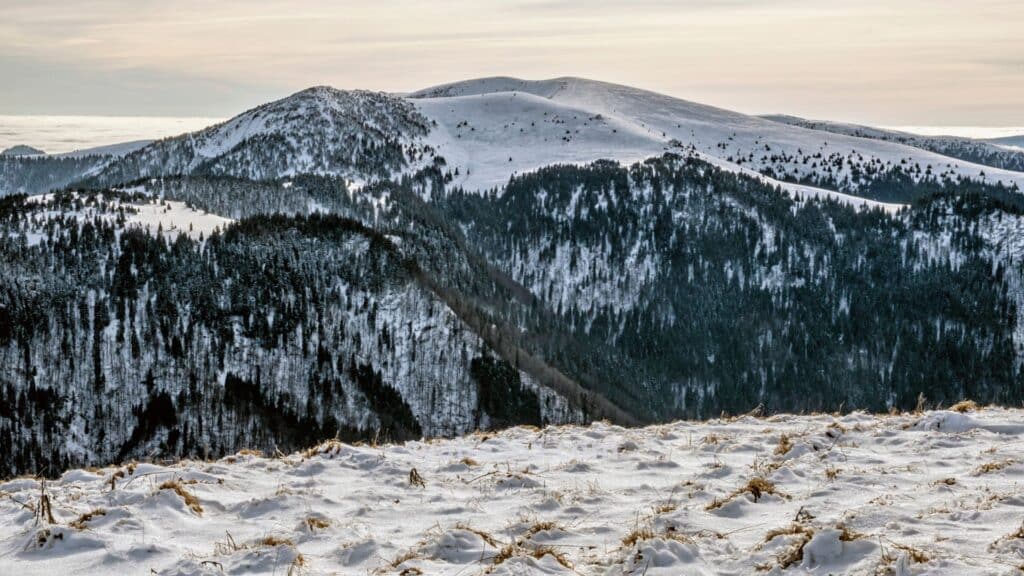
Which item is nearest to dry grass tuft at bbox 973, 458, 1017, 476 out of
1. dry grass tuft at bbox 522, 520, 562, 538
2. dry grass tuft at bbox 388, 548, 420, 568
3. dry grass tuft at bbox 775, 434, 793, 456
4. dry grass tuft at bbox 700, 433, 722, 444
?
dry grass tuft at bbox 775, 434, 793, 456

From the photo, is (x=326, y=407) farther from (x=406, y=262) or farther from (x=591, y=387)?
(x=591, y=387)

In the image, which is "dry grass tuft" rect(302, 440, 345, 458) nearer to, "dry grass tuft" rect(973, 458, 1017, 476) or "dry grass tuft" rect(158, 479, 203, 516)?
"dry grass tuft" rect(158, 479, 203, 516)

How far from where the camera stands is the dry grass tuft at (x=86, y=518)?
10318 millimetres

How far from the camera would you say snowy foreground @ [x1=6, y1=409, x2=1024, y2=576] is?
921 cm

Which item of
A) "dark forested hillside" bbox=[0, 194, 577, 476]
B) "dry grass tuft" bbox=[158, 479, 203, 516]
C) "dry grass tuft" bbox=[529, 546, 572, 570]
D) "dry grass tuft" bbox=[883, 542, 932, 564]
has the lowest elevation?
"dark forested hillside" bbox=[0, 194, 577, 476]

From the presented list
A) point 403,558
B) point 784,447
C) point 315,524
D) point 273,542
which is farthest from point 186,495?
point 784,447

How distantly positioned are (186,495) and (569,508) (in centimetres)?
600

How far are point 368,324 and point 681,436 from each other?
149617 mm

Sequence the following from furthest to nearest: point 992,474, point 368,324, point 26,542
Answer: point 368,324 < point 992,474 < point 26,542

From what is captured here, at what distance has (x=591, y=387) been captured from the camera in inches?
7672

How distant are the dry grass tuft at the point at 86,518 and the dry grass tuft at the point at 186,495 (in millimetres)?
1114

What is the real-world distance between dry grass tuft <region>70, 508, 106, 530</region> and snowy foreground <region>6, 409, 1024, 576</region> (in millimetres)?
41

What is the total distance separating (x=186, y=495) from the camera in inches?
466

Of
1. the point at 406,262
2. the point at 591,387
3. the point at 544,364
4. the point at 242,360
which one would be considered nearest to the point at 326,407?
the point at 242,360
